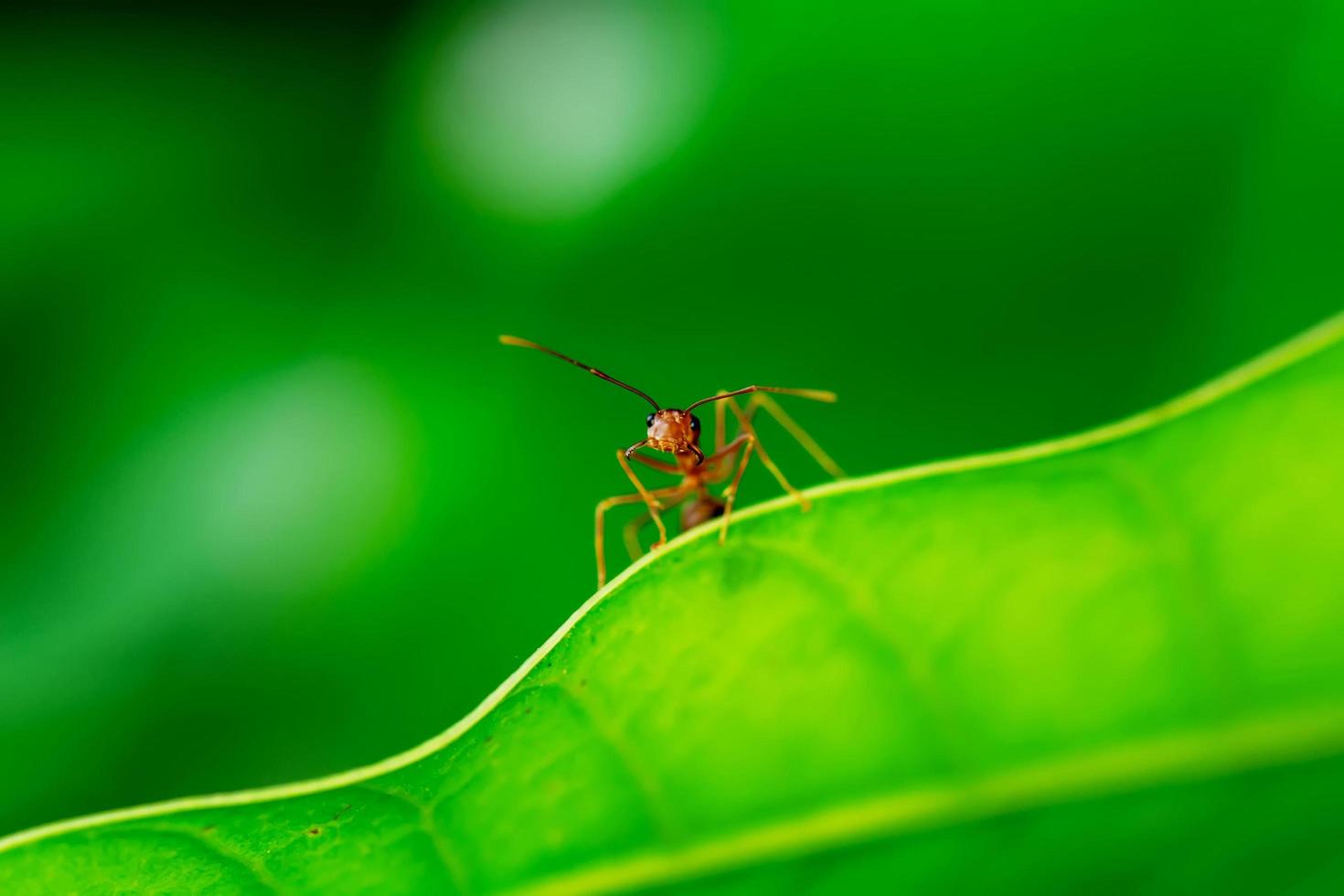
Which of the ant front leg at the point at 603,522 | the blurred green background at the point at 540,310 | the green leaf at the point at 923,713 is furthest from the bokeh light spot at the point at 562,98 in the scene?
the green leaf at the point at 923,713

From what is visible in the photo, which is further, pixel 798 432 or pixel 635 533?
pixel 635 533

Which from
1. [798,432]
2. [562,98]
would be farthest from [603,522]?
[562,98]

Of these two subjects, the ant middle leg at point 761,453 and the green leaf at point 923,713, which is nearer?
the green leaf at point 923,713

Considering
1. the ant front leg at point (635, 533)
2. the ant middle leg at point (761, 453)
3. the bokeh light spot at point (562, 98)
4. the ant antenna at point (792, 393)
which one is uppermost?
the bokeh light spot at point (562, 98)

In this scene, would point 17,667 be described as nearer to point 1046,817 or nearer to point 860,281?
point 860,281

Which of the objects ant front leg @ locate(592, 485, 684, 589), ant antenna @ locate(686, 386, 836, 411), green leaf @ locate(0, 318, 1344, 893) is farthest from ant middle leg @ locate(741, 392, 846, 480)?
green leaf @ locate(0, 318, 1344, 893)

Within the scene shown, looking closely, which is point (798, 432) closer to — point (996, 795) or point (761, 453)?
point (761, 453)

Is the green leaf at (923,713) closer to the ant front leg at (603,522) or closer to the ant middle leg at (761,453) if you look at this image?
the ant middle leg at (761,453)
